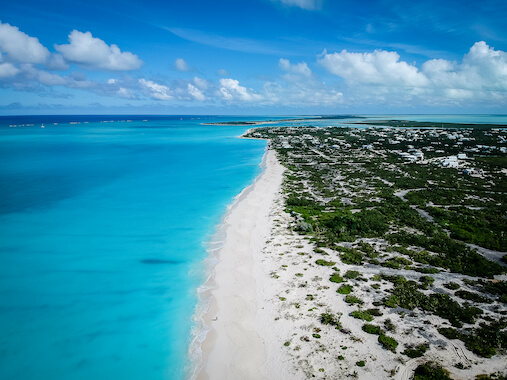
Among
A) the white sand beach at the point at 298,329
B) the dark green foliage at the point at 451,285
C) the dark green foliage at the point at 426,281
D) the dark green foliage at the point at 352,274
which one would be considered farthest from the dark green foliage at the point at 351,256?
the dark green foliage at the point at 451,285

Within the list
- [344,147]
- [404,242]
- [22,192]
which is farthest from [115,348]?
[344,147]

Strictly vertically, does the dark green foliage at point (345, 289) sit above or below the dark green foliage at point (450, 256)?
below

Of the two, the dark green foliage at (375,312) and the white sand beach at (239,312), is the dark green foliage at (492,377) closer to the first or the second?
the dark green foliage at (375,312)

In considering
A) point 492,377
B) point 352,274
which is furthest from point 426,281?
point 492,377

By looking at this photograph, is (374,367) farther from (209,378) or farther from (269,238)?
(269,238)

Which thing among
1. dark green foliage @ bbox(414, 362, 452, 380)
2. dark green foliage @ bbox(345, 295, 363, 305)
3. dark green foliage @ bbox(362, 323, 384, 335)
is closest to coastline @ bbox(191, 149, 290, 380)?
dark green foliage @ bbox(362, 323, 384, 335)

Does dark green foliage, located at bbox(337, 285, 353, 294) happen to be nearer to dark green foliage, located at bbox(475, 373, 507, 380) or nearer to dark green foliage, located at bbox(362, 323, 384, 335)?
dark green foliage, located at bbox(362, 323, 384, 335)
